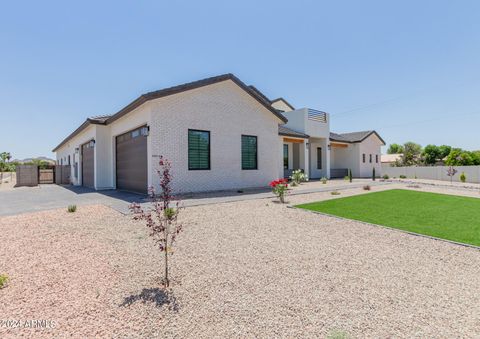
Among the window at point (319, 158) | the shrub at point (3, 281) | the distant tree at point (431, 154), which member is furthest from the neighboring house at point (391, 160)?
the shrub at point (3, 281)

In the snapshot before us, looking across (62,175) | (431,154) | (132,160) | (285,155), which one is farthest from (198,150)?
(431,154)

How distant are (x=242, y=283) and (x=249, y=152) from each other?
11.3 meters

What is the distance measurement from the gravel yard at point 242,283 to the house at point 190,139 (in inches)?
231

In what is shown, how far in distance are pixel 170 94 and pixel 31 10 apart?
19.2 feet

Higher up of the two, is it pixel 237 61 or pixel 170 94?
pixel 237 61

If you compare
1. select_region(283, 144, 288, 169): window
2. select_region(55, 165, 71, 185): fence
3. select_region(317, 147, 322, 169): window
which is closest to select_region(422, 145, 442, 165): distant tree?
select_region(317, 147, 322, 169): window

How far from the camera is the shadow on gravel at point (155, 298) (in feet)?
9.34

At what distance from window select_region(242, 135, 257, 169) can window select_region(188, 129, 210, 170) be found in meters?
2.52

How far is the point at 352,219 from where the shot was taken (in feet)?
23.7

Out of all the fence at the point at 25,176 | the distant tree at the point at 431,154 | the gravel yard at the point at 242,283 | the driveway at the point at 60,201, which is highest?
the distant tree at the point at 431,154

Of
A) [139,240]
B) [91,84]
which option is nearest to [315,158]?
[91,84]

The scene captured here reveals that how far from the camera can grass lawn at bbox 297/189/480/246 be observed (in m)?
6.09

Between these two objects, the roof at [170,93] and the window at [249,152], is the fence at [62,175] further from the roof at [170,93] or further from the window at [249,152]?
the window at [249,152]

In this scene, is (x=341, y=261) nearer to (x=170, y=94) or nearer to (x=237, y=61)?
(x=170, y=94)
